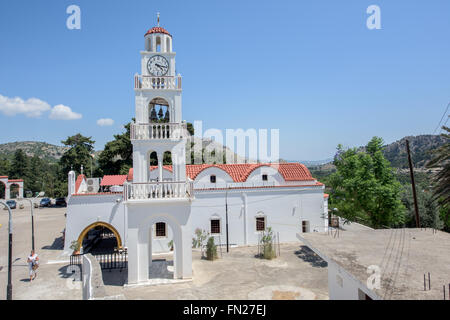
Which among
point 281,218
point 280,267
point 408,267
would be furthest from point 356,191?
point 408,267

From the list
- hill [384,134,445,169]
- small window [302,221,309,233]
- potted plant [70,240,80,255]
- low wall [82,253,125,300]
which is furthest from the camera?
hill [384,134,445,169]

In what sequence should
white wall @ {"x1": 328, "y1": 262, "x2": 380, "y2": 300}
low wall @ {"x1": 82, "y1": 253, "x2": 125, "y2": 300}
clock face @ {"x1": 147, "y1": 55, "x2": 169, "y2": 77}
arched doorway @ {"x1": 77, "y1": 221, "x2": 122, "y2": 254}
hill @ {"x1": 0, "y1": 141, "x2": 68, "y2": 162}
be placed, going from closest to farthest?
1. low wall @ {"x1": 82, "y1": 253, "x2": 125, "y2": 300}
2. white wall @ {"x1": 328, "y1": 262, "x2": 380, "y2": 300}
3. clock face @ {"x1": 147, "y1": 55, "x2": 169, "y2": 77}
4. arched doorway @ {"x1": 77, "y1": 221, "x2": 122, "y2": 254}
5. hill @ {"x1": 0, "y1": 141, "x2": 68, "y2": 162}

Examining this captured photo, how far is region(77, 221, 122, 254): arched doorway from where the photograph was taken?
18795 mm

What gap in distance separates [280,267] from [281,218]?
612 centimetres

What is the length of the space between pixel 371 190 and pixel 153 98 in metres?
17.6

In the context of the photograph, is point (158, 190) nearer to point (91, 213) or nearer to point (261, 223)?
point (91, 213)

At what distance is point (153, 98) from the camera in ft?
45.4

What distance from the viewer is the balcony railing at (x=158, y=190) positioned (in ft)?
41.7

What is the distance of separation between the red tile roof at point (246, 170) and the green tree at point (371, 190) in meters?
3.83

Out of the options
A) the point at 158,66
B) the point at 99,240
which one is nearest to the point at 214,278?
the point at 158,66

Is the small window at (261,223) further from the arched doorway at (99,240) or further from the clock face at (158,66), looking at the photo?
the clock face at (158,66)

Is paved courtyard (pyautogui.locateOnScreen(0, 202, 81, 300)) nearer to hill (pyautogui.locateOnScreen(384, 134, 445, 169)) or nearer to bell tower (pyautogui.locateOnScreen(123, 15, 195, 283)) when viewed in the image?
bell tower (pyautogui.locateOnScreen(123, 15, 195, 283))

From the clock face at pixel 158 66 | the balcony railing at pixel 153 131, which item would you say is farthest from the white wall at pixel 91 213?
the clock face at pixel 158 66

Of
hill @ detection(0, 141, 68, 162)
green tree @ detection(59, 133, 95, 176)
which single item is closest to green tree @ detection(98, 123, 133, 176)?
green tree @ detection(59, 133, 95, 176)
